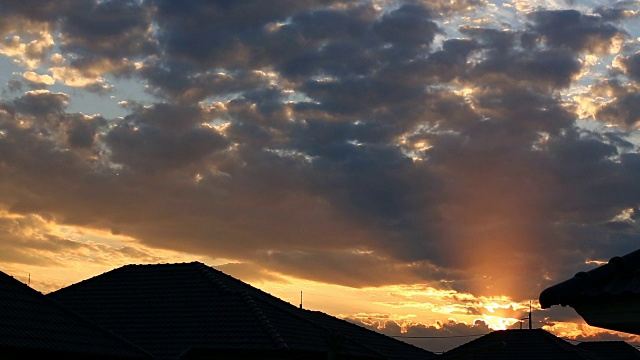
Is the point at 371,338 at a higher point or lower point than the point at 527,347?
higher

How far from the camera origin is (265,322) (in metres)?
29.8

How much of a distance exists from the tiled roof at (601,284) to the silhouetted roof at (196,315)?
66.8 ft

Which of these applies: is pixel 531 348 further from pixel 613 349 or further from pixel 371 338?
pixel 613 349

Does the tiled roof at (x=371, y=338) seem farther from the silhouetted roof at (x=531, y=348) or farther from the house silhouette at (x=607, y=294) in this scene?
the house silhouette at (x=607, y=294)

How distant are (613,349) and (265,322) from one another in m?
30.2

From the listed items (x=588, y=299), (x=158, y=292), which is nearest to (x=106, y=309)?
(x=158, y=292)

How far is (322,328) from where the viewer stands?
33562 millimetres

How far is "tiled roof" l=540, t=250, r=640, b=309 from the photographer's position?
Result: 6.46 metres

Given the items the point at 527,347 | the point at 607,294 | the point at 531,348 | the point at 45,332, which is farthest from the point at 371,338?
the point at 607,294

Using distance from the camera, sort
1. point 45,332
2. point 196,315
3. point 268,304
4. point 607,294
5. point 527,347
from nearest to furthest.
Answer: point 607,294 < point 45,332 < point 196,315 < point 268,304 < point 527,347

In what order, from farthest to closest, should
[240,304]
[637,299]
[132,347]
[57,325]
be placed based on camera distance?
1. [240,304]
2. [132,347]
3. [57,325]
4. [637,299]

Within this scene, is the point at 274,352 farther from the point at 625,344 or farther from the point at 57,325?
the point at 625,344

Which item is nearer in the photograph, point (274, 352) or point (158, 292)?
point (274, 352)

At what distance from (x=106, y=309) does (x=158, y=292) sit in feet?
7.12
